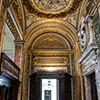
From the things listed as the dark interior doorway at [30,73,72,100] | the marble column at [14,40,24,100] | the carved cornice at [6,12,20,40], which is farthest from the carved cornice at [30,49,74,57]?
the carved cornice at [6,12,20,40]

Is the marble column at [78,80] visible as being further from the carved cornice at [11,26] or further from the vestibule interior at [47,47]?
the carved cornice at [11,26]

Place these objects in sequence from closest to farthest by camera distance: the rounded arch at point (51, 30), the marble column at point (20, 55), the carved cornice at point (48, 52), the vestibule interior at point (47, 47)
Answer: the vestibule interior at point (47, 47), the marble column at point (20, 55), the rounded arch at point (51, 30), the carved cornice at point (48, 52)

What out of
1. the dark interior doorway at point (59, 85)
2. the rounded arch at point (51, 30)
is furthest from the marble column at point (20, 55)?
the dark interior doorway at point (59, 85)

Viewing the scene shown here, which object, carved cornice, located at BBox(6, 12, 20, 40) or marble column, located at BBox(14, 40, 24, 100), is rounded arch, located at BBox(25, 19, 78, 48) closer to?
marble column, located at BBox(14, 40, 24, 100)

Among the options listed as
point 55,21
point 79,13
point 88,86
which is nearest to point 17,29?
point 55,21

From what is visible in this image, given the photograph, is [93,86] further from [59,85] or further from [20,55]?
[20,55]

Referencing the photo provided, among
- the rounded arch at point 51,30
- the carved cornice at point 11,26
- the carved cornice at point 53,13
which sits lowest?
the carved cornice at point 11,26

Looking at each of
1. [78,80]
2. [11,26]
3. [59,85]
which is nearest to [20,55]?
[11,26]

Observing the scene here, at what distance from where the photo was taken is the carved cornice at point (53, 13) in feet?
26.1

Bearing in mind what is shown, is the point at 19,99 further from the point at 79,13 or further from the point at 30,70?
the point at 79,13

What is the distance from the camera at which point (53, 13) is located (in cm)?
859

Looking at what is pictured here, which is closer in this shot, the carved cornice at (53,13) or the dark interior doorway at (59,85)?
the carved cornice at (53,13)

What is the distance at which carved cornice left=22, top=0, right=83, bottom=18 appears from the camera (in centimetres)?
797

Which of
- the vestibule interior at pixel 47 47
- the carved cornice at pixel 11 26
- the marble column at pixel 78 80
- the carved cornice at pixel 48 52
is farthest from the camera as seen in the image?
the carved cornice at pixel 48 52
